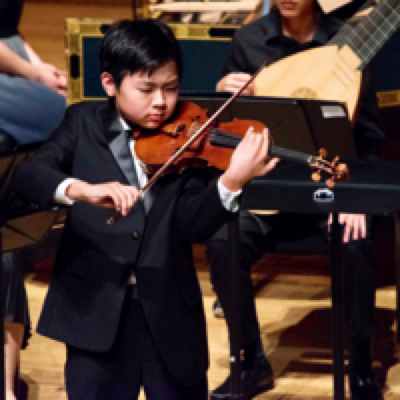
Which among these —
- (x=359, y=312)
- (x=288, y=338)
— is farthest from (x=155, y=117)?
(x=288, y=338)

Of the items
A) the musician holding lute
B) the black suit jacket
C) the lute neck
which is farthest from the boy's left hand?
the black suit jacket

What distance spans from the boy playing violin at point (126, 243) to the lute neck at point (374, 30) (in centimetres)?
86

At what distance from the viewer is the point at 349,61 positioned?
2.02 m

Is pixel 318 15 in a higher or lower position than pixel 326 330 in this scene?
higher

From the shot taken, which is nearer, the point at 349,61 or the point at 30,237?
the point at 30,237

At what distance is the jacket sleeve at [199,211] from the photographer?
3.93ft

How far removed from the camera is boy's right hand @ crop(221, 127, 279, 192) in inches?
45.2

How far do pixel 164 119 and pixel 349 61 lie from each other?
3.03 ft

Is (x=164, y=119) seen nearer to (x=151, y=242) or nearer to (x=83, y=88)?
(x=151, y=242)

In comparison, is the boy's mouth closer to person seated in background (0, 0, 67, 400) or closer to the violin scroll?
the violin scroll

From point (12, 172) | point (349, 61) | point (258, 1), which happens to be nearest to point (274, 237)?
point (349, 61)

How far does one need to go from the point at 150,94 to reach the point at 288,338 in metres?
1.38

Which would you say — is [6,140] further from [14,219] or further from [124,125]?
[124,125]

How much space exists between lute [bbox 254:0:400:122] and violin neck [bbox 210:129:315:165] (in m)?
0.70
